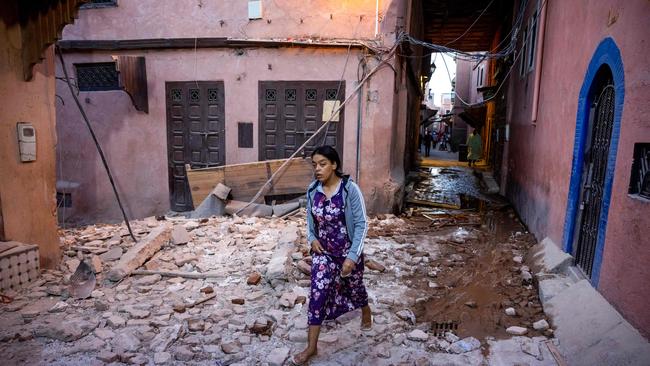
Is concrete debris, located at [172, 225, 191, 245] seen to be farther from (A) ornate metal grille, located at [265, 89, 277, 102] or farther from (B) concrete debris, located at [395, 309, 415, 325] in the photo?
(A) ornate metal grille, located at [265, 89, 277, 102]

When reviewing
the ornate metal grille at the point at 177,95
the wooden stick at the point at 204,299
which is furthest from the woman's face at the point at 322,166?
the ornate metal grille at the point at 177,95

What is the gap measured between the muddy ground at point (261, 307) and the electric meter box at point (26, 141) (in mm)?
1450

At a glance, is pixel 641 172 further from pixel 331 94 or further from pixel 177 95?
pixel 177 95

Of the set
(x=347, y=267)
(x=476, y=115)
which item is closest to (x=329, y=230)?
(x=347, y=267)

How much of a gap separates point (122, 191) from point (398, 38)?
287 inches

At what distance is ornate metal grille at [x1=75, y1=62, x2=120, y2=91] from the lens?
9.12 meters

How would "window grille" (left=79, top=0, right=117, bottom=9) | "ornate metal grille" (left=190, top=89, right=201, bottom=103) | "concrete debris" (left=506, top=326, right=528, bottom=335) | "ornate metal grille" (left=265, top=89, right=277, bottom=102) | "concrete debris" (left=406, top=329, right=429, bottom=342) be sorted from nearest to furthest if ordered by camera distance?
1. "concrete debris" (left=406, top=329, right=429, bottom=342)
2. "concrete debris" (left=506, top=326, right=528, bottom=335)
3. "ornate metal grille" (left=265, top=89, right=277, bottom=102)
4. "ornate metal grille" (left=190, top=89, right=201, bottom=103)
5. "window grille" (left=79, top=0, right=117, bottom=9)

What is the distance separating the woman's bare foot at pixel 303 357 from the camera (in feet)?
10.5

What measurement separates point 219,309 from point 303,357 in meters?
1.33

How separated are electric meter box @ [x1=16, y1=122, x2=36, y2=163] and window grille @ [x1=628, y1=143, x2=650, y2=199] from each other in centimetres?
624

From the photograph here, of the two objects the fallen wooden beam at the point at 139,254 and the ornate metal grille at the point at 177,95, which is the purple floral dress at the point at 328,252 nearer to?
the fallen wooden beam at the point at 139,254

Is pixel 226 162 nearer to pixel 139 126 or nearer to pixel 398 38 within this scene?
pixel 139 126

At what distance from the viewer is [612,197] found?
3648 mm

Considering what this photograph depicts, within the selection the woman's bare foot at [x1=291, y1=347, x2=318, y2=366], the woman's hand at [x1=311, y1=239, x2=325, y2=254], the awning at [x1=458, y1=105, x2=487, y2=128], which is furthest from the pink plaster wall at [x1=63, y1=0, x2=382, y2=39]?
the awning at [x1=458, y1=105, x2=487, y2=128]
